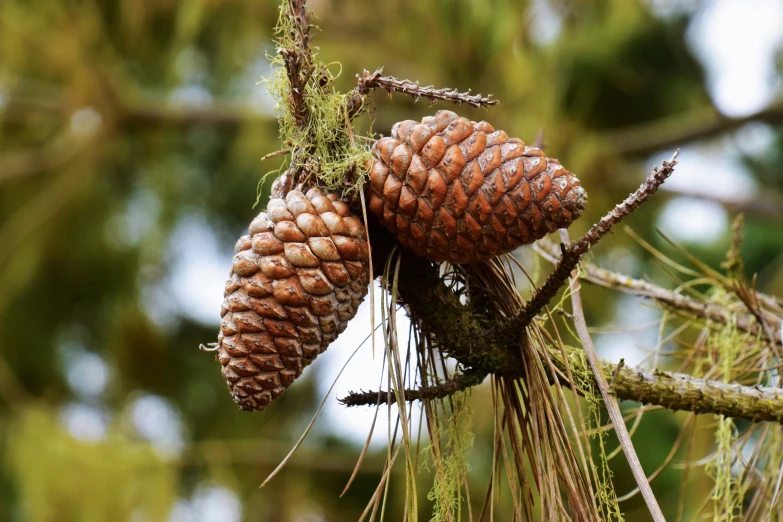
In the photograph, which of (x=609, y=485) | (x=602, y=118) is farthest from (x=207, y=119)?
(x=609, y=485)

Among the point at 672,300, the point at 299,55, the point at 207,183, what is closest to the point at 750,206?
the point at 672,300

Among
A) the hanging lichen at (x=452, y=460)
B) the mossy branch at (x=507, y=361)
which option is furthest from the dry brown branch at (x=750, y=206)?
the hanging lichen at (x=452, y=460)

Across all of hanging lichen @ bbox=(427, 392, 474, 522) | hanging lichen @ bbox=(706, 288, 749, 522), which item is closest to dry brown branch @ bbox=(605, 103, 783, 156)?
hanging lichen @ bbox=(706, 288, 749, 522)

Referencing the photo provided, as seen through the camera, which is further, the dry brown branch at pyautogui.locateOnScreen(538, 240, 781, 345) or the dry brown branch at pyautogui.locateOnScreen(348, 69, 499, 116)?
the dry brown branch at pyautogui.locateOnScreen(538, 240, 781, 345)

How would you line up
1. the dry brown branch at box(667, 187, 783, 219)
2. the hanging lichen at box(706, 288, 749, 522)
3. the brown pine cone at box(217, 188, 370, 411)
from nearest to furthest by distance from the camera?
the brown pine cone at box(217, 188, 370, 411) < the hanging lichen at box(706, 288, 749, 522) < the dry brown branch at box(667, 187, 783, 219)

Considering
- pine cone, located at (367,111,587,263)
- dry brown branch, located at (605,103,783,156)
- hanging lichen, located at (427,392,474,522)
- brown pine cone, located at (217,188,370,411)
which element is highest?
dry brown branch, located at (605,103,783,156)

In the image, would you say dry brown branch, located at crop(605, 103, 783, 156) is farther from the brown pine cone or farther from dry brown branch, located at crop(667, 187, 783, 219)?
the brown pine cone

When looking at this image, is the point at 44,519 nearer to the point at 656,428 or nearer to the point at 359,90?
the point at 656,428

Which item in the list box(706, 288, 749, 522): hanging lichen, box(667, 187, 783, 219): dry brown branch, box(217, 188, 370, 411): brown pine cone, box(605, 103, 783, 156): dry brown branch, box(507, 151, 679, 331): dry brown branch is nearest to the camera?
box(507, 151, 679, 331): dry brown branch
